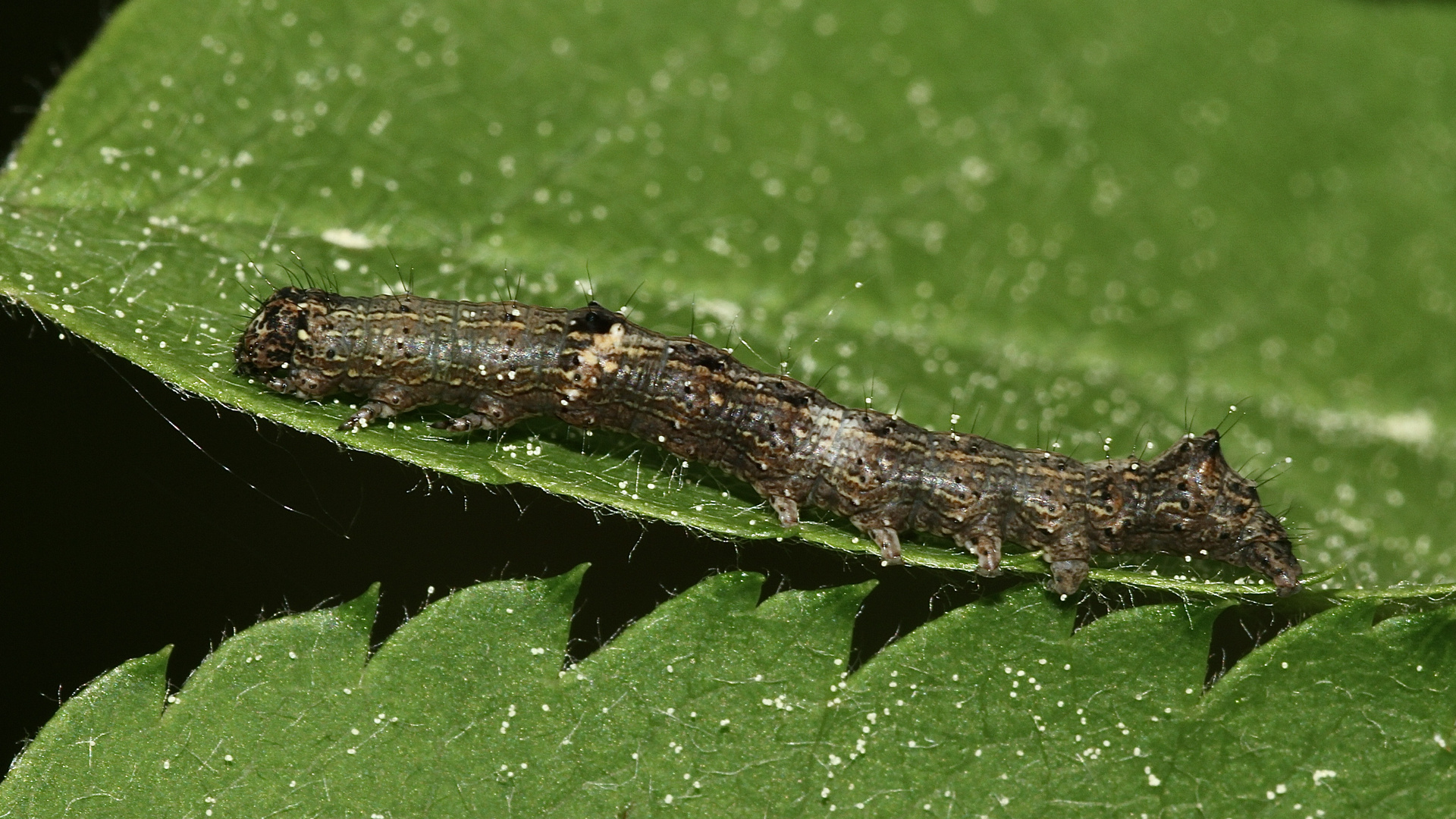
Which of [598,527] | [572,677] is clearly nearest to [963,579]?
[598,527]

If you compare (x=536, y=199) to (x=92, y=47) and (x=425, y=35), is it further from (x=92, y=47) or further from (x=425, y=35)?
(x=92, y=47)

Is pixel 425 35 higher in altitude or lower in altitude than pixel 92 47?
higher

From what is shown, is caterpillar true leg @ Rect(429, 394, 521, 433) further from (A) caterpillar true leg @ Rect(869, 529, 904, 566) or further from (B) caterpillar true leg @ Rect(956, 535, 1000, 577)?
(B) caterpillar true leg @ Rect(956, 535, 1000, 577)

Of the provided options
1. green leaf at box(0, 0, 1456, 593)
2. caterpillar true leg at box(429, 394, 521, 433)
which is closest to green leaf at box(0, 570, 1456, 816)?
green leaf at box(0, 0, 1456, 593)

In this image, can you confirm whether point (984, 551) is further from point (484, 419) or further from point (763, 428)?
point (484, 419)

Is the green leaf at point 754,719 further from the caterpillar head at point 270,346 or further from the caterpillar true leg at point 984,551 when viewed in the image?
the caterpillar head at point 270,346

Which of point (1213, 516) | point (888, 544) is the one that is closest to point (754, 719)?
point (888, 544)
